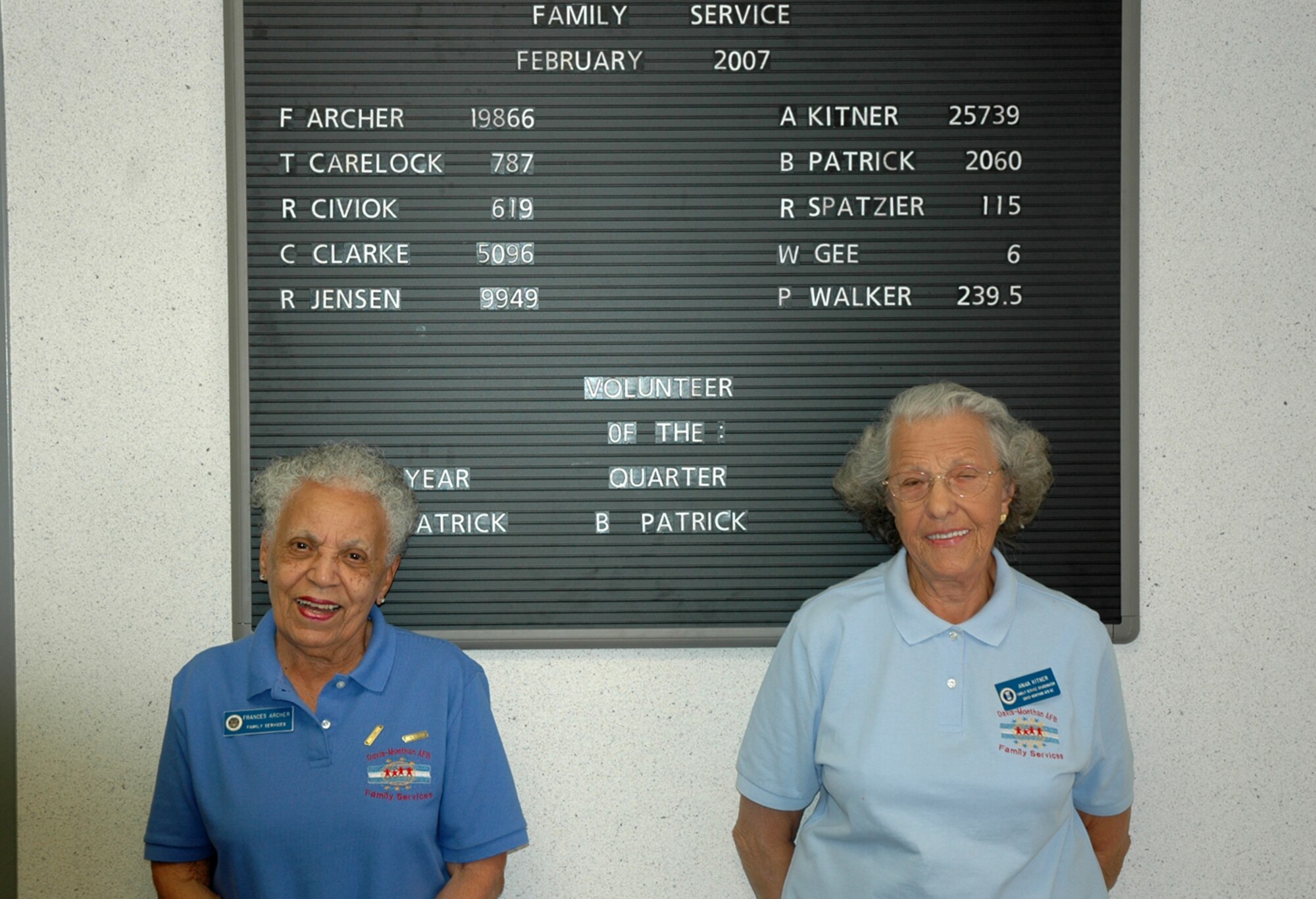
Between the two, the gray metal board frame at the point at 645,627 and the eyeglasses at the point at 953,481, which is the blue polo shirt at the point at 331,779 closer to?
the gray metal board frame at the point at 645,627

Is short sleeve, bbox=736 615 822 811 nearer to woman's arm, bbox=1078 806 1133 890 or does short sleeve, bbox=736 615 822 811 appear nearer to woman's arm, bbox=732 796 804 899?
woman's arm, bbox=732 796 804 899

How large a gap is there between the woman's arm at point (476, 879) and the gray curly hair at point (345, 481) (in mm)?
514

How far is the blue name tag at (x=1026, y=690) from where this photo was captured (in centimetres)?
153

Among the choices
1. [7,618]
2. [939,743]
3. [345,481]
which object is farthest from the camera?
[7,618]

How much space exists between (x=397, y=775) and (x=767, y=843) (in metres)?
0.62

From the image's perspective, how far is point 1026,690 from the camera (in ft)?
5.06

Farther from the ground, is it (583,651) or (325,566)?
(325,566)

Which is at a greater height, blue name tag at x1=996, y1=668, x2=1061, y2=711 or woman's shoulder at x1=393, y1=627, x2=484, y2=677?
woman's shoulder at x1=393, y1=627, x2=484, y2=677

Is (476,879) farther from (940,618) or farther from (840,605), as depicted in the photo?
(940,618)

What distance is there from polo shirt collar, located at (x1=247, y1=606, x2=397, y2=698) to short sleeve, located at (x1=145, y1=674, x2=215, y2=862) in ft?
0.43

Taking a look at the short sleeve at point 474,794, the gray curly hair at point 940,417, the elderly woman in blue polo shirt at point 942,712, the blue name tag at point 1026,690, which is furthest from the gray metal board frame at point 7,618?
the blue name tag at point 1026,690

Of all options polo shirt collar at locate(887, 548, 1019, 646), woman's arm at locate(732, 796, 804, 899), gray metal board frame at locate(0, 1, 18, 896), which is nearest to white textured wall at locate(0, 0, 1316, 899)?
gray metal board frame at locate(0, 1, 18, 896)

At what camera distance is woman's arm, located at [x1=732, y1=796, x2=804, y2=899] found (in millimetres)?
1667

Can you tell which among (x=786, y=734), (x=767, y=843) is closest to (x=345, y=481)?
(x=786, y=734)
